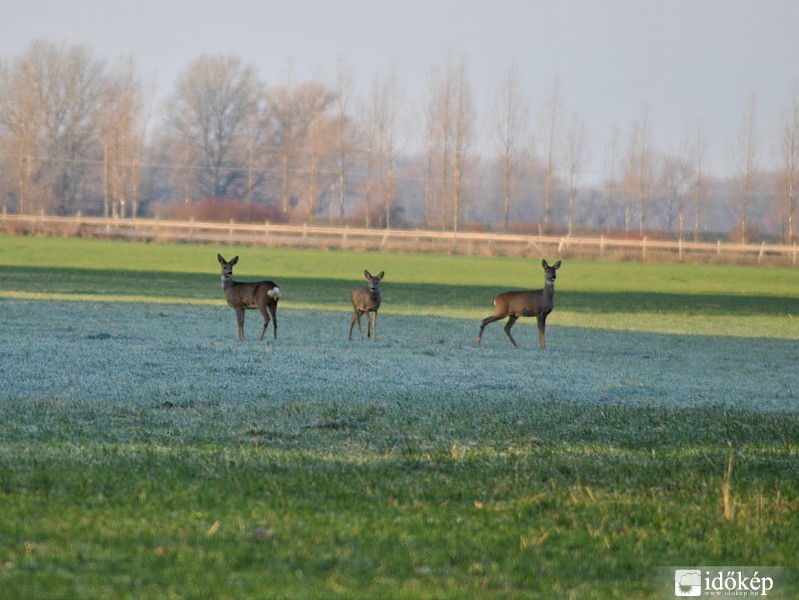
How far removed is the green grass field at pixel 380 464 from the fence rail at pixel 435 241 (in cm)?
4255

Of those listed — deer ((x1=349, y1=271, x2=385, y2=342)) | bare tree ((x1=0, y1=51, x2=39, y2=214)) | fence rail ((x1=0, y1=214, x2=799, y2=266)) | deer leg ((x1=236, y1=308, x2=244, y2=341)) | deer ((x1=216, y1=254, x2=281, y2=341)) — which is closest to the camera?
deer leg ((x1=236, y1=308, x2=244, y2=341))

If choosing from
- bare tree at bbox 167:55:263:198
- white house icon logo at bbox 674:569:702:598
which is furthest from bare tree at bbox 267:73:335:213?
white house icon logo at bbox 674:569:702:598

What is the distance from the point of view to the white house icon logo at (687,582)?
207 inches

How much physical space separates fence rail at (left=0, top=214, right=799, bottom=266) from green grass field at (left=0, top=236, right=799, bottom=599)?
42549 millimetres

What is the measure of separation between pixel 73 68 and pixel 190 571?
338 ft

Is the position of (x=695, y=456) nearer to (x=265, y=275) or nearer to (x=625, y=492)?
(x=625, y=492)

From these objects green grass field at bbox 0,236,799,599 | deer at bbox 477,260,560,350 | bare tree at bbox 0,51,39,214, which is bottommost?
green grass field at bbox 0,236,799,599

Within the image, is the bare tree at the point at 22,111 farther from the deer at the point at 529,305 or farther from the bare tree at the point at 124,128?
the deer at the point at 529,305

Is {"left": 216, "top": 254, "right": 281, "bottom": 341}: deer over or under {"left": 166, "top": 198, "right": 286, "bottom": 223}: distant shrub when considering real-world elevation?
under

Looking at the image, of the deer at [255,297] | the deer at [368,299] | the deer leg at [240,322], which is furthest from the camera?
the deer at [368,299]

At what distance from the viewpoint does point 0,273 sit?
36.8m

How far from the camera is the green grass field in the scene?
548 cm

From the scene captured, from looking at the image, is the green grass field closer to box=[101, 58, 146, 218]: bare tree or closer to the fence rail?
the fence rail

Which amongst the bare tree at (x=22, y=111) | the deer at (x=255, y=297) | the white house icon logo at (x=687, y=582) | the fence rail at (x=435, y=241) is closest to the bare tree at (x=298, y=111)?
the bare tree at (x=22, y=111)
